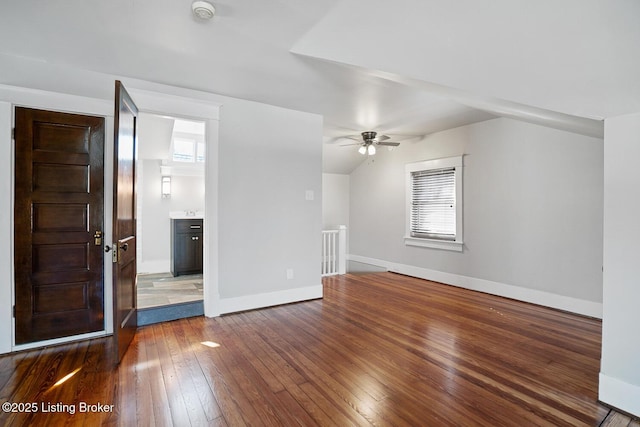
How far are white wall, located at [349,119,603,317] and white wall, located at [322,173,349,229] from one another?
1947 mm

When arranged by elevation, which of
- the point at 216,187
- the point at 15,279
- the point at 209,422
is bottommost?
the point at 209,422

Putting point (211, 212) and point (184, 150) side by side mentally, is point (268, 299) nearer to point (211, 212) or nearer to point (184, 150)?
point (211, 212)

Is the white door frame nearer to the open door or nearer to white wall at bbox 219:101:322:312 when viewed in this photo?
white wall at bbox 219:101:322:312

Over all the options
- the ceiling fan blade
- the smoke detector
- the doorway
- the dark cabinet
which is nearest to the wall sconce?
the doorway

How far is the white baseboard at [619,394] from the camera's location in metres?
1.85

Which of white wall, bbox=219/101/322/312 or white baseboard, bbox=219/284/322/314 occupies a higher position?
white wall, bbox=219/101/322/312

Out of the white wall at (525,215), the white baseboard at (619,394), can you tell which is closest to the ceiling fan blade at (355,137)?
the white wall at (525,215)

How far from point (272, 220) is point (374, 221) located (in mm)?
3269

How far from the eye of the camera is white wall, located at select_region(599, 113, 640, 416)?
6.14 feet

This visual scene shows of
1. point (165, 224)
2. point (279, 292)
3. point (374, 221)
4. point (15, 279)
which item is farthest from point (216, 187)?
point (374, 221)

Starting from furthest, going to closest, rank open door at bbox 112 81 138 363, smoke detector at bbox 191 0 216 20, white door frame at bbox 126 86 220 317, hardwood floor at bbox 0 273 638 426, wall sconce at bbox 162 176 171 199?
1. wall sconce at bbox 162 176 171 199
2. white door frame at bbox 126 86 220 317
3. open door at bbox 112 81 138 363
4. smoke detector at bbox 191 0 216 20
5. hardwood floor at bbox 0 273 638 426

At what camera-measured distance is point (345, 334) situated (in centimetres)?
304

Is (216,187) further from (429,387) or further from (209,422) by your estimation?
(429,387)

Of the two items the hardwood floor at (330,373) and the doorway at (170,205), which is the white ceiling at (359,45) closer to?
the hardwood floor at (330,373)
